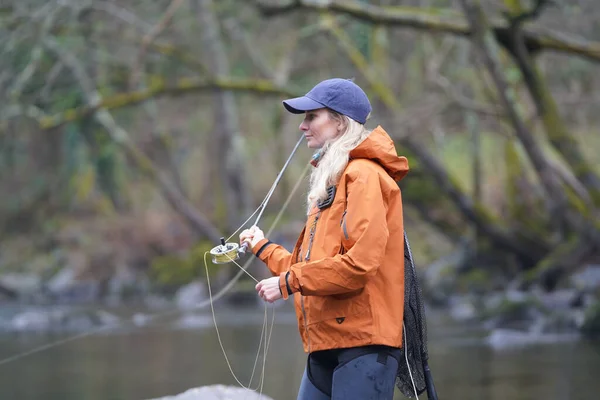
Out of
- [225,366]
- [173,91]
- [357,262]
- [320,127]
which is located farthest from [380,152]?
[173,91]

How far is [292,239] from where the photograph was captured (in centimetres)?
1812

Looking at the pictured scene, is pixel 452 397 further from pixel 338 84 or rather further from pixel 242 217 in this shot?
pixel 242 217

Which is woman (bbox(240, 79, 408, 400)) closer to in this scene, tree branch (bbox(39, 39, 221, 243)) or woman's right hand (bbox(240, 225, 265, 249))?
woman's right hand (bbox(240, 225, 265, 249))

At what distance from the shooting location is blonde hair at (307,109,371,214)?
305cm

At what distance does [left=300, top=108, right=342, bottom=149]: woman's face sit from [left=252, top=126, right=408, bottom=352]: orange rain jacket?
0.49ft

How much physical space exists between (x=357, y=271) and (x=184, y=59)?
12731 mm

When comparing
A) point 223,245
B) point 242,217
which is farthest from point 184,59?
point 223,245

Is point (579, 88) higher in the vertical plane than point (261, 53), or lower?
lower

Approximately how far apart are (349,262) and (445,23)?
936 cm

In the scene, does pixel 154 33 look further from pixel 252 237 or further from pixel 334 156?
pixel 334 156

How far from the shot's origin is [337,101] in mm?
3164

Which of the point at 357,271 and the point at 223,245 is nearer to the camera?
the point at 357,271

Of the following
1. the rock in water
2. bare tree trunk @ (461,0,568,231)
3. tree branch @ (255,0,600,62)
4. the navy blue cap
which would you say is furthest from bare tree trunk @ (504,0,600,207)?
the navy blue cap

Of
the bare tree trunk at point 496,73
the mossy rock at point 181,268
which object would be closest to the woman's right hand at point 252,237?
the bare tree trunk at point 496,73
